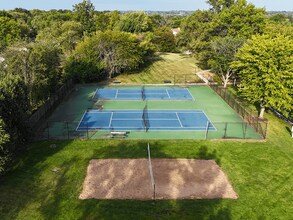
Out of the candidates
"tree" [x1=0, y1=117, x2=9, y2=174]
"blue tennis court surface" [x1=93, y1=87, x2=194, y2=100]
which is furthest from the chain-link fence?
"tree" [x1=0, y1=117, x2=9, y2=174]

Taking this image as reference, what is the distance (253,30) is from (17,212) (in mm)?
39274

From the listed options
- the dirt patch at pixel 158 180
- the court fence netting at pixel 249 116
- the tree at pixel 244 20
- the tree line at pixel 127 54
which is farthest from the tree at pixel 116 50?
the dirt patch at pixel 158 180

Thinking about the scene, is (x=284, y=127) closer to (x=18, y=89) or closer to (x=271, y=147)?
(x=271, y=147)

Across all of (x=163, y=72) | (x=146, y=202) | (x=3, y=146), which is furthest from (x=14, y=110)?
(x=163, y=72)

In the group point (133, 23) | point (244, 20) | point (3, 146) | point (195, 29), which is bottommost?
point (3, 146)

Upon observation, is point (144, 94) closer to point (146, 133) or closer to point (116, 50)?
point (116, 50)

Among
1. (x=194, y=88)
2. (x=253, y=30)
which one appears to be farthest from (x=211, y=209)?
(x=253, y=30)

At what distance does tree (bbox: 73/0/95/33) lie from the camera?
68062 mm

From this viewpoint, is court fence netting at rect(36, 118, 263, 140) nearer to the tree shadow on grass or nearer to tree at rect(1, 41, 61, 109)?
the tree shadow on grass

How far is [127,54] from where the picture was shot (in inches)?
1752

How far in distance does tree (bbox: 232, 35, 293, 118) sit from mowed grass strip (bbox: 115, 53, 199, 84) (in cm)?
1910

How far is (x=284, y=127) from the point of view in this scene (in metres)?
26.6

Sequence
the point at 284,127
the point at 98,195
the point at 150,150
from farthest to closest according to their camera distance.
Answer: the point at 284,127
the point at 150,150
the point at 98,195

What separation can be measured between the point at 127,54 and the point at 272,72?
80.2ft
